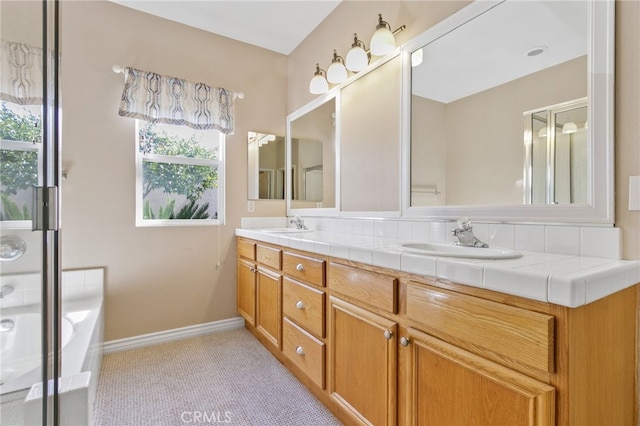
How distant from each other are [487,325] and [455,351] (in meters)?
0.15

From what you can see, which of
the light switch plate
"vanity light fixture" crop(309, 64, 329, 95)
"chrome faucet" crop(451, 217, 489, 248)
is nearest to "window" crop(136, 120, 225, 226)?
"vanity light fixture" crop(309, 64, 329, 95)

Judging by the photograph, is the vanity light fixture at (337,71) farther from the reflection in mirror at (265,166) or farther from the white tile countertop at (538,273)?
the white tile countertop at (538,273)

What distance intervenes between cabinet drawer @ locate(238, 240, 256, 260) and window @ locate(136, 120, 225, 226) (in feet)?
1.01

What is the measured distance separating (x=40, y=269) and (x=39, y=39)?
1.75ft

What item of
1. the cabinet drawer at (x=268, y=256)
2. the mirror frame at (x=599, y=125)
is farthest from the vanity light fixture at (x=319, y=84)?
the mirror frame at (x=599, y=125)

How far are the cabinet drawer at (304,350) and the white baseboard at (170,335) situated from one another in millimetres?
993

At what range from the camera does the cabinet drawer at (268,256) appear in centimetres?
208

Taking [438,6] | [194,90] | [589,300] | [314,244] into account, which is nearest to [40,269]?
[314,244]

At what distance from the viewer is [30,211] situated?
2.34 ft

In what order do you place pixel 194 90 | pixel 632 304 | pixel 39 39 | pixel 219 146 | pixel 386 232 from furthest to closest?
pixel 219 146
pixel 194 90
pixel 386 232
pixel 632 304
pixel 39 39

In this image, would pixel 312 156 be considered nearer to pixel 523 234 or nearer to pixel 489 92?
pixel 489 92

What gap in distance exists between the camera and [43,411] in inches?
28.3

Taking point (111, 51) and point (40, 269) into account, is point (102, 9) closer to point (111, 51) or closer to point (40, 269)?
point (111, 51)

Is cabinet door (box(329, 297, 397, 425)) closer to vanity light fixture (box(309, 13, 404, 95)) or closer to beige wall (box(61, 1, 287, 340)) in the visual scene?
vanity light fixture (box(309, 13, 404, 95))
